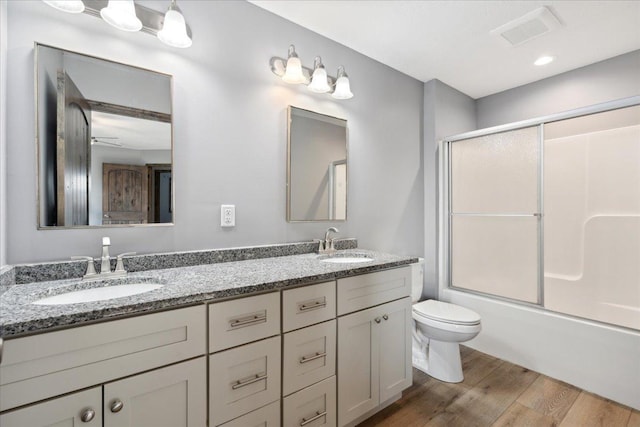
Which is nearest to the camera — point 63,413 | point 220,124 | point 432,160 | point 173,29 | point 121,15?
point 63,413

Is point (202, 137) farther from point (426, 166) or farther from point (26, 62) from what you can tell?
point (426, 166)

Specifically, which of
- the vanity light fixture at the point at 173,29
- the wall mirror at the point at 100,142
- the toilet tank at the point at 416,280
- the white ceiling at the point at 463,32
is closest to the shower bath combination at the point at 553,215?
the toilet tank at the point at 416,280

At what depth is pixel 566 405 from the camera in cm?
169

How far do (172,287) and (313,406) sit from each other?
807 millimetres

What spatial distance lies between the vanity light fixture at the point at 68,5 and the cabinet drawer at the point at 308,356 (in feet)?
5.06

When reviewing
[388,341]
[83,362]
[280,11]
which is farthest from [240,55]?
[388,341]

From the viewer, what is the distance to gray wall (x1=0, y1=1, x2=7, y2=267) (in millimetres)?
1042

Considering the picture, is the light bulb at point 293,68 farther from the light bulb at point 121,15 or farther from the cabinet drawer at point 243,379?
the cabinet drawer at point 243,379

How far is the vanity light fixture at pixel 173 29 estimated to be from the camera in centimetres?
128

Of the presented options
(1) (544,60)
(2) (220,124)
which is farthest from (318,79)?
(1) (544,60)

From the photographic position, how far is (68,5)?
1.10 meters

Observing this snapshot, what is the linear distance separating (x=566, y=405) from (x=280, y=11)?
2.89 metres

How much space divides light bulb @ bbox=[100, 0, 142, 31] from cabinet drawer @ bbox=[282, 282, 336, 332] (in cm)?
129

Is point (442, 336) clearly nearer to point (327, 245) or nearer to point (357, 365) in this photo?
point (357, 365)
